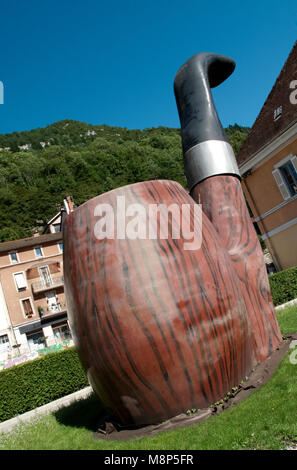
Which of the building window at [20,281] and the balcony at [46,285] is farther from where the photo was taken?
the balcony at [46,285]

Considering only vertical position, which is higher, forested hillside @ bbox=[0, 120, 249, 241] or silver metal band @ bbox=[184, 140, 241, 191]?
forested hillside @ bbox=[0, 120, 249, 241]

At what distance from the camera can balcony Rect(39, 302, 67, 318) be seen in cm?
3359

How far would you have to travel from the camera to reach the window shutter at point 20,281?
33.8m

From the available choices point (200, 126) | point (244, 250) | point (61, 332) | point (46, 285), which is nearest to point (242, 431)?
point (244, 250)

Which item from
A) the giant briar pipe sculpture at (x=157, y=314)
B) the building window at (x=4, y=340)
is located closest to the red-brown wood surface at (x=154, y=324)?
the giant briar pipe sculpture at (x=157, y=314)

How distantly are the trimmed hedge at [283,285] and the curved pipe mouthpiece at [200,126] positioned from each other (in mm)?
8879

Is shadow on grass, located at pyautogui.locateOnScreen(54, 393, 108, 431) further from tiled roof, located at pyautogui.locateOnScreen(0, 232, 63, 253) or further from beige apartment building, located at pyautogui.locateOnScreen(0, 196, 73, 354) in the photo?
tiled roof, located at pyautogui.locateOnScreen(0, 232, 63, 253)

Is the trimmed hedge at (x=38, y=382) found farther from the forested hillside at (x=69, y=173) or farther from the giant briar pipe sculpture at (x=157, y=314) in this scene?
the forested hillside at (x=69, y=173)

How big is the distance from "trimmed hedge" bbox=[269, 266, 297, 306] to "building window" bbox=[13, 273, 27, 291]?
1077 inches

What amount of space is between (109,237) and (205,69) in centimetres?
338

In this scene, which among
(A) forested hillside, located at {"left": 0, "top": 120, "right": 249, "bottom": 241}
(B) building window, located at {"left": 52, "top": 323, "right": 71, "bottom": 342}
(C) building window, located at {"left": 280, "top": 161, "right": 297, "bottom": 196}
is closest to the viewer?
(C) building window, located at {"left": 280, "top": 161, "right": 297, "bottom": 196}

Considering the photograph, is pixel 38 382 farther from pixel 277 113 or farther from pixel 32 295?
pixel 32 295

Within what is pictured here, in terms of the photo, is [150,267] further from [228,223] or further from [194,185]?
[194,185]

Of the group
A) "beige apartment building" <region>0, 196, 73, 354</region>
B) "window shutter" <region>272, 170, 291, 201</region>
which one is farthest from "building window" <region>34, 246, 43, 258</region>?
"window shutter" <region>272, 170, 291, 201</region>
